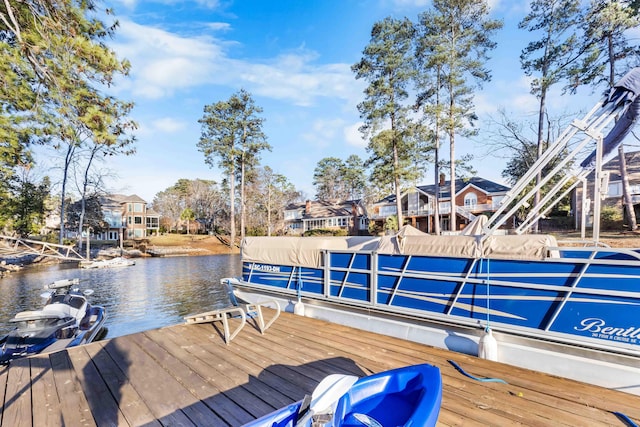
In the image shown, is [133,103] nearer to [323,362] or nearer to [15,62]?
[15,62]

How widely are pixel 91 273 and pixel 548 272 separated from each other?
2806 cm

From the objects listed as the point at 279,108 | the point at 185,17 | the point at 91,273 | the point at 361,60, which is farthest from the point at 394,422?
the point at 361,60

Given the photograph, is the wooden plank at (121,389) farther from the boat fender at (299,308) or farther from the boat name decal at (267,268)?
the boat name decal at (267,268)

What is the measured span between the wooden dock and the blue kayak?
3.08 ft

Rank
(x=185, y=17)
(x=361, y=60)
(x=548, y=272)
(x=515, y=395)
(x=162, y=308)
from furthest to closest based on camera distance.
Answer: (x=361, y=60), (x=185, y=17), (x=162, y=308), (x=548, y=272), (x=515, y=395)

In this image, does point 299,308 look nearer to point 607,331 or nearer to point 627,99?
point 607,331

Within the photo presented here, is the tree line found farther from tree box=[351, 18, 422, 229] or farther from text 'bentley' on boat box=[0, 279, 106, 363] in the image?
text 'bentley' on boat box=[0, 279, 106, 363]

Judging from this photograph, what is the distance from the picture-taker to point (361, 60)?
92.8 feet

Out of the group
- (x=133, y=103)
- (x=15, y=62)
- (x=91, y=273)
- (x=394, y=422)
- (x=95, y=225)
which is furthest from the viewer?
(x=95, y=225)

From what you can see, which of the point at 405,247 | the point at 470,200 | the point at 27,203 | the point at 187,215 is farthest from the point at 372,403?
the point at 187,215

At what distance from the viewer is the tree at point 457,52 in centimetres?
2461

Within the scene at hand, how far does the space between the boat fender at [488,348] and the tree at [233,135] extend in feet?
134

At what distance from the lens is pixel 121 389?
145 inches

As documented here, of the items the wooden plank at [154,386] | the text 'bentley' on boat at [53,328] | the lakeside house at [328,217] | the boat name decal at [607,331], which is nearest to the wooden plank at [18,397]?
the wooden plank at [154,386]
